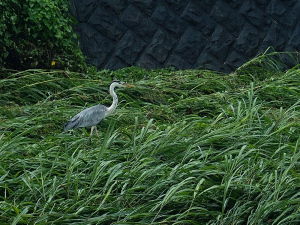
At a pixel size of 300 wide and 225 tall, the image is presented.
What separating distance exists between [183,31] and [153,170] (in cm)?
516

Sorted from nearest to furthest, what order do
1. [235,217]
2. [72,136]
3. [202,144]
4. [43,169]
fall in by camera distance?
1. [235,217]
2. [43,169]
3. [202,144]
4. [72,136]

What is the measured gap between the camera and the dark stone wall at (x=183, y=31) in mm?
8922


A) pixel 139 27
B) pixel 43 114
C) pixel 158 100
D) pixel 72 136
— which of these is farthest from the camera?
pixel 139 27

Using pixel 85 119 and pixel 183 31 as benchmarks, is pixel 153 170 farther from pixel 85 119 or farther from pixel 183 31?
pixel 183 31

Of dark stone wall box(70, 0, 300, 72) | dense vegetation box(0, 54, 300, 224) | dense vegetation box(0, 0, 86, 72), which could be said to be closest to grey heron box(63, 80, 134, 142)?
dense vegetation box(0, 54, 300, 224)

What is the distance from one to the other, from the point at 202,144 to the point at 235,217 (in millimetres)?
899

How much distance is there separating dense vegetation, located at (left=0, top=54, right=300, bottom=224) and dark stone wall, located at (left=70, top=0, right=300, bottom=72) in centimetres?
296

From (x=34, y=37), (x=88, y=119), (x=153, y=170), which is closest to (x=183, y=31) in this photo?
(x=34, y=37)

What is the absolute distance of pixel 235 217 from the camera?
13.1ft

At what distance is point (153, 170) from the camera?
4.25 meters

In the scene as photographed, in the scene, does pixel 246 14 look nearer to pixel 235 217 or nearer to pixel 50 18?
pixel 50 18

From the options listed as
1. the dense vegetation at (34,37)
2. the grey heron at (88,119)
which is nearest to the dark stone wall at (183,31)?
the dense vegetation at (34,37)

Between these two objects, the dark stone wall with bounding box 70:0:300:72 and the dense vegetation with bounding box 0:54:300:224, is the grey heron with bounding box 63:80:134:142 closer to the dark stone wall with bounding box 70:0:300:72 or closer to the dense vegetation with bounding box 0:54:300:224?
the dense vegetation with bounding box 0:54:300:224

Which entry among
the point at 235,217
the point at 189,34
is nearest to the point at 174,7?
the point at 189,34
